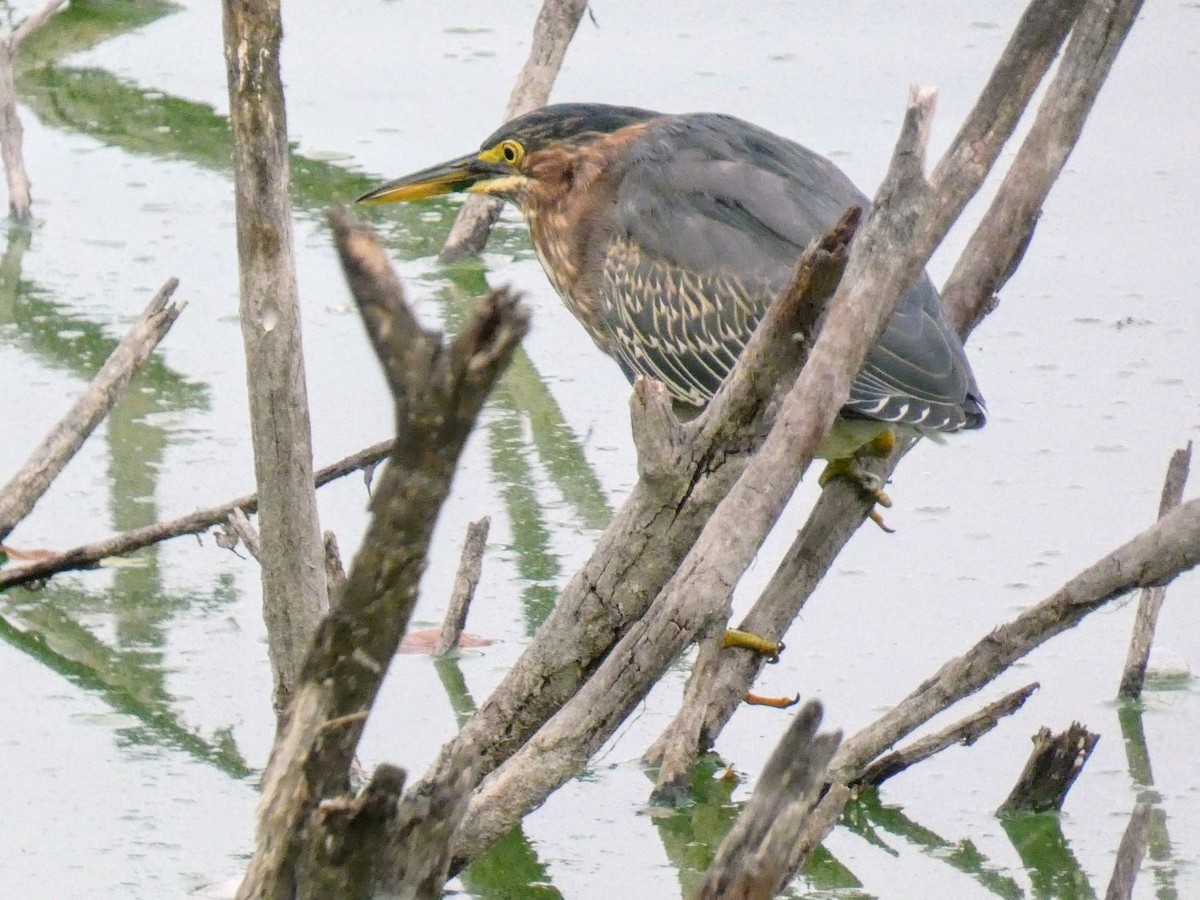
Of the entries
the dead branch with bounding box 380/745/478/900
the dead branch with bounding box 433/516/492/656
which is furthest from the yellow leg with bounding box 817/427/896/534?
the dead branch with bounding box 380/745/478/900

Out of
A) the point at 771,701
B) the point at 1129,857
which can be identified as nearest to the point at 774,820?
the point at 1129,857

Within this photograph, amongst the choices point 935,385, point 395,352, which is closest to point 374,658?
point 395,352

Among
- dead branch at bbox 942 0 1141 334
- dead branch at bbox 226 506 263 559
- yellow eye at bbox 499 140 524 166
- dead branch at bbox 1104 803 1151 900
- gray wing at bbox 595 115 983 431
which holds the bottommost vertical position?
dead branch at bbox 1104 803 1151 900

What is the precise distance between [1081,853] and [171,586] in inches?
69.8

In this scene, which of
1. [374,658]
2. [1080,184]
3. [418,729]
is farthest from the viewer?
[1080,184]

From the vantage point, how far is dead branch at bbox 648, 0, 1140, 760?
9.58 feet

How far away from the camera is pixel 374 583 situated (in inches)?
59.1

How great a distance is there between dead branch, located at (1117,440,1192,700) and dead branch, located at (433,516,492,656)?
3.69 feet

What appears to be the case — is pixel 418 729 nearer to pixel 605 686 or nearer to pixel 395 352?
pixel 605 686

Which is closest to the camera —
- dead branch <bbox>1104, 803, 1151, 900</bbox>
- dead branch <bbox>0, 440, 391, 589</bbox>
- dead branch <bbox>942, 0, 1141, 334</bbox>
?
dead branch <bbox>1104, 803, 1151, 900</bbox>

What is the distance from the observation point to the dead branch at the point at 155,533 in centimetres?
333

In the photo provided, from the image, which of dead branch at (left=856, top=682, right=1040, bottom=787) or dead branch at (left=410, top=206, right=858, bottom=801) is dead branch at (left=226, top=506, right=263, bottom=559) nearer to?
dead branch at (left=410, top=206, right=858, bottom=801)

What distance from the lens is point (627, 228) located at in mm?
4016

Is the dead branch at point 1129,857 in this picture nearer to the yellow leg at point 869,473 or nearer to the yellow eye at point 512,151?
the yellow leg at point 869,473
